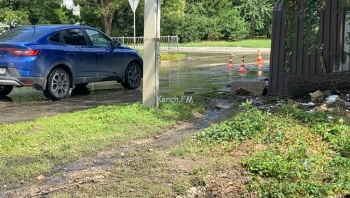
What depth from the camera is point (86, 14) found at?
4234 cm

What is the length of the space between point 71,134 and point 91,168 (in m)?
1.55

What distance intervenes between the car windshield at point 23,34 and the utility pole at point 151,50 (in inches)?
129

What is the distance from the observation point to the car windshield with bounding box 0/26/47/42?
11281mm

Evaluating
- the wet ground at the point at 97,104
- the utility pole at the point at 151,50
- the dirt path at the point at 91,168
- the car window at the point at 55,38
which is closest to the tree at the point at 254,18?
the wet ground at the point at 97,104

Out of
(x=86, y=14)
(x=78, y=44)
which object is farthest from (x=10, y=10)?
(x=78, y=44)

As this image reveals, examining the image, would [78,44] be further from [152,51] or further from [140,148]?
[140,148]

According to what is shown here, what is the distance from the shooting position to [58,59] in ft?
37.4

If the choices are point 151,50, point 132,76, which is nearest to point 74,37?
point 132,76

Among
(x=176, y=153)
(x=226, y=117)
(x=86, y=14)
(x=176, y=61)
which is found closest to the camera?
(x=176, y=153)

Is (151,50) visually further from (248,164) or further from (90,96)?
(248,164)

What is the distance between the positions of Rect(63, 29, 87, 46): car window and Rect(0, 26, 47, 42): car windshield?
0.55 meters

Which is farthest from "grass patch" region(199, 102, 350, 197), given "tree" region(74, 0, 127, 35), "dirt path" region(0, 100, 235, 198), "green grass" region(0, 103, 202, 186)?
"tree" region(74, 0, 127, 35)

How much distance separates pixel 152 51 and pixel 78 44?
3.66 meters

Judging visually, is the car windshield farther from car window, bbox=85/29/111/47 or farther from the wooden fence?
the wooden fence
